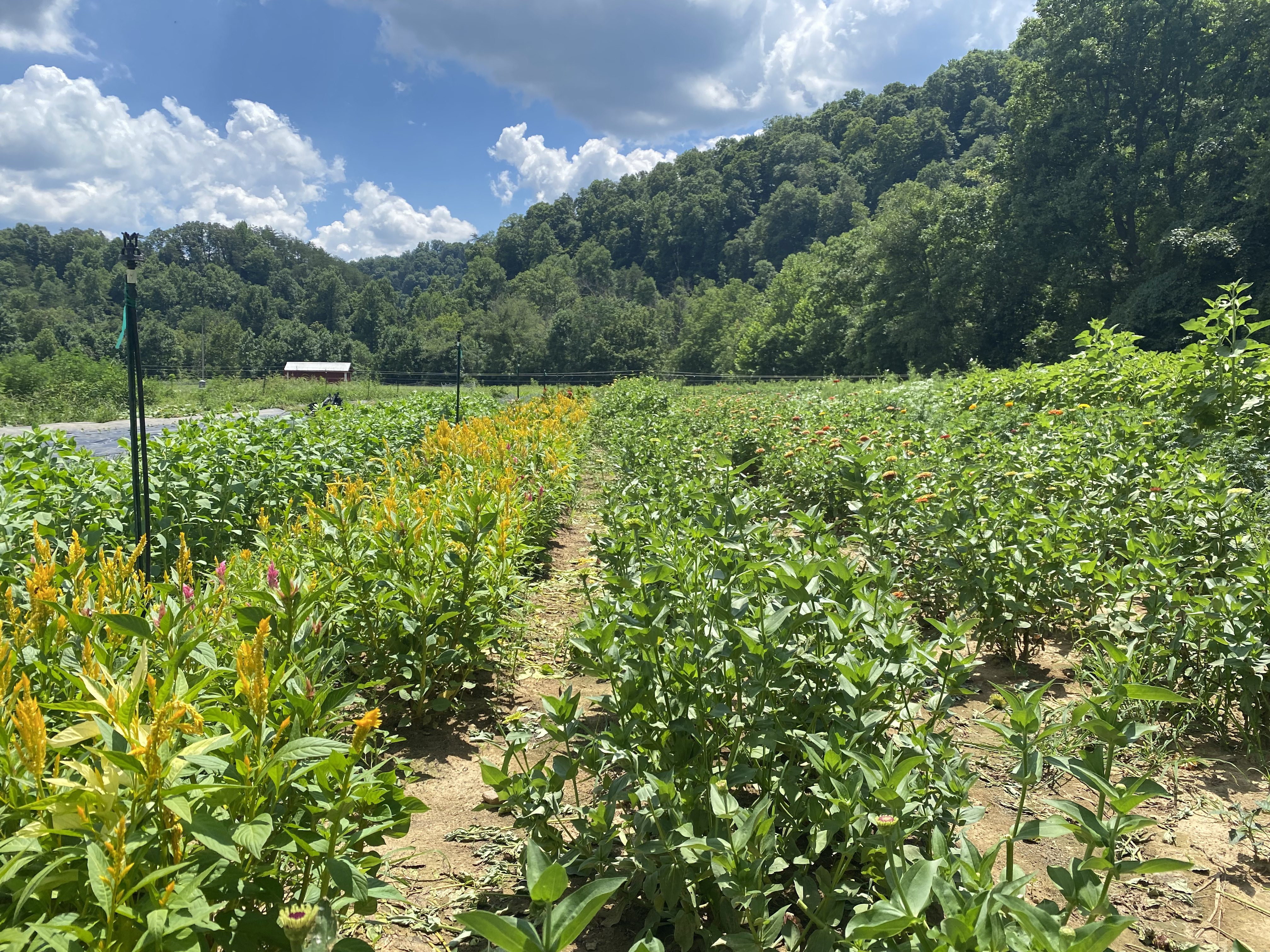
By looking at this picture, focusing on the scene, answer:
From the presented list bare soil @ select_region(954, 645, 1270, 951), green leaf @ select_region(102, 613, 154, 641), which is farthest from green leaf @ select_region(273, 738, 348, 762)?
bare soil @ select_region(954, 645, 1270, 951)

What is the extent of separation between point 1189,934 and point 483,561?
2453 mm

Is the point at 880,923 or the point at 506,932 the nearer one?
the point at 506,932

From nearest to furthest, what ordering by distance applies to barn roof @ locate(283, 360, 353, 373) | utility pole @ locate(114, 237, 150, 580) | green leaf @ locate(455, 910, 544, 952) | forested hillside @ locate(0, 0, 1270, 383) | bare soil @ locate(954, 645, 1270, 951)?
green leaf @ locate(455, 910, 544, 952)
bare soil @ locate(954, 645, 1270, 951)
utility pole @ locate(114, 237, 150, 580)
forested hillside @ locate(0, 0, 1270, 383)
barn roof @ locate(283, 360, 353, 373)

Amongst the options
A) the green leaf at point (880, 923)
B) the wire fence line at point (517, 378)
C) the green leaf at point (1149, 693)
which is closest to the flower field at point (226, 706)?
the green leaf at point (880, 923)

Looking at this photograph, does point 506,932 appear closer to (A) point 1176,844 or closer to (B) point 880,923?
(B) point 880,923

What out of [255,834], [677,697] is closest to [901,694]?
[677,697]

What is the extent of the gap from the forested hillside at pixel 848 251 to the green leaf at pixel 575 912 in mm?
25210

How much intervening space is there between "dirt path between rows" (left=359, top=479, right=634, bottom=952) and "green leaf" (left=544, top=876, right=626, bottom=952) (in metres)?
0.52

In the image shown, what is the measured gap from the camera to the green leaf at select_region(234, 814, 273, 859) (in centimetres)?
107

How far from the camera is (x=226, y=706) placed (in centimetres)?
161

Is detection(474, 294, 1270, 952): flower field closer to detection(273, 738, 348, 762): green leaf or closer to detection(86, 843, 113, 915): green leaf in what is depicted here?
detection(273, 738, 348, 762): green leaf

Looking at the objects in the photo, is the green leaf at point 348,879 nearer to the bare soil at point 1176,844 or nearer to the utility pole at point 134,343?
the bare soil at point 1176,844

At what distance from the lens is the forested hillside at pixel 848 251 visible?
22.7 m

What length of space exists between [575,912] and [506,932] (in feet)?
0.29
